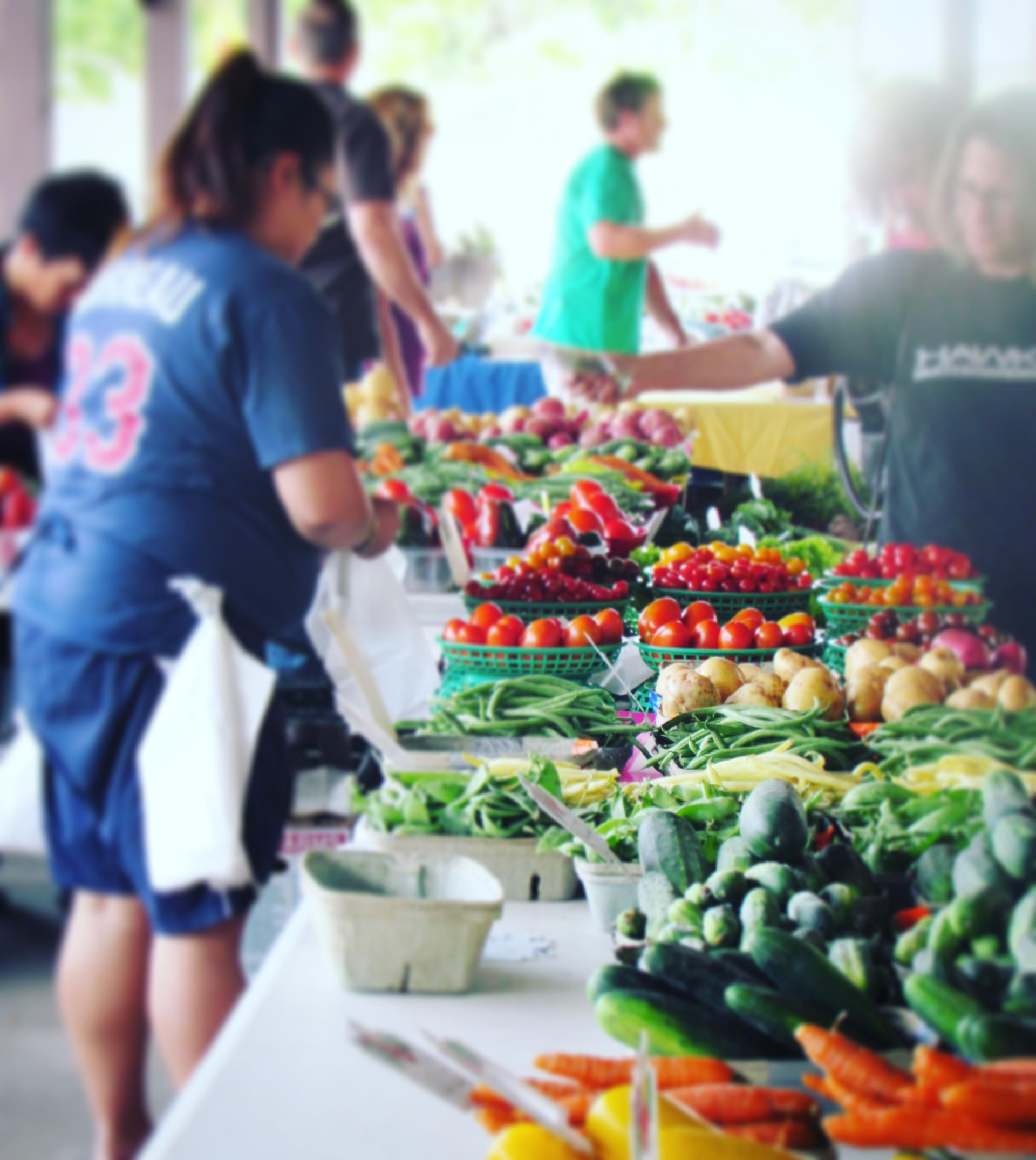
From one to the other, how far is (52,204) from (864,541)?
40.0 inches

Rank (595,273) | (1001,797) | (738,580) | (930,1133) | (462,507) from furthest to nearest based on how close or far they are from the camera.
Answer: (462,507), (595,273), (738,580), (1001,797), (930,1133)

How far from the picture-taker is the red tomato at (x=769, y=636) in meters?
1.41

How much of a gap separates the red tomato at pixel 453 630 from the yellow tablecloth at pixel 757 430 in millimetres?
438

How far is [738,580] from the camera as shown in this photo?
4.98 ft

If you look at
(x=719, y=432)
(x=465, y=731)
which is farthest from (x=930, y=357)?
(x=465, y=731)

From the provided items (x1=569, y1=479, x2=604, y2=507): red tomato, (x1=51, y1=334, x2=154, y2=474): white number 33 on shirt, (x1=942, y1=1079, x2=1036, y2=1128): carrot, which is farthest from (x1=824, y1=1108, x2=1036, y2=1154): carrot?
(x1=569, y1=479, x2=604, y2=507): red tomato

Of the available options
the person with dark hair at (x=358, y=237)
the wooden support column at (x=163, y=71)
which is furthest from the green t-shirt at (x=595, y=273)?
the wooden support column at (x=163, y=71)

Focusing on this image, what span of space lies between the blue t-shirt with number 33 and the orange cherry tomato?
0.47 meters

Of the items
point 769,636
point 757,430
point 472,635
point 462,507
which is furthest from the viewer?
point 462,507

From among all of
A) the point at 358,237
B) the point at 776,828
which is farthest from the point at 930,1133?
the point at 358,237

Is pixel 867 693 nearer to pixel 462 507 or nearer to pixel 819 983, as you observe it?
pixel 819 983

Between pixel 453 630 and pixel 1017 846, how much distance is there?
0.86m

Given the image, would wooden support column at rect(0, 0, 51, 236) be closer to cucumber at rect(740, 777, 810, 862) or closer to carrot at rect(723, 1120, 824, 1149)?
cucumber at rect(740, 777, 810, 862)

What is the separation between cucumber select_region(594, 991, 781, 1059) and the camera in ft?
2.84
